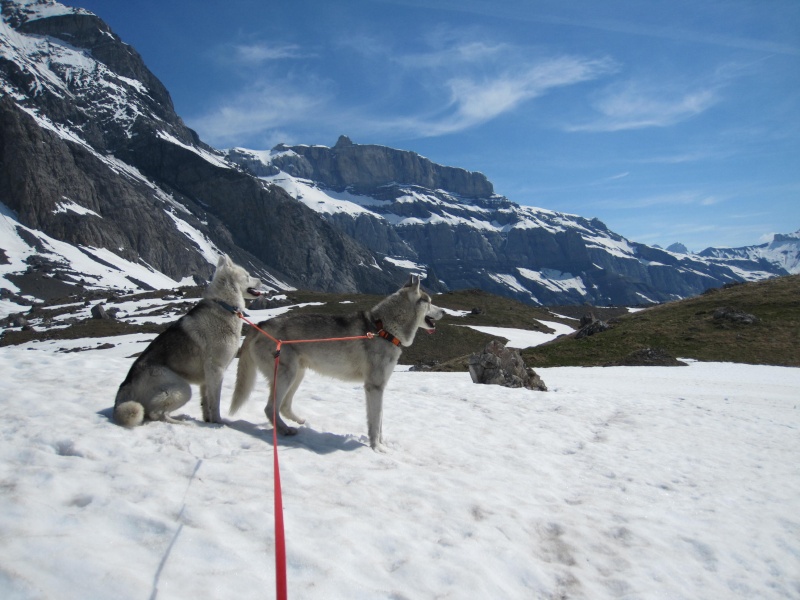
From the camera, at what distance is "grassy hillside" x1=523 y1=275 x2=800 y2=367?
37.8m

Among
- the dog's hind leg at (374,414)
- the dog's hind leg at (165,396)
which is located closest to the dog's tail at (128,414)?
the dog's hind leg at (165,396)

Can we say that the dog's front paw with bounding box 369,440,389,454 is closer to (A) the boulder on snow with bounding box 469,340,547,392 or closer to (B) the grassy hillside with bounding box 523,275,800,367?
(A) the boulder on snow with bounding box 469,340,547,392

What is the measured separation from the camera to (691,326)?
4575 centimetres

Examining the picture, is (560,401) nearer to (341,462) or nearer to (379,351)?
(379,351)

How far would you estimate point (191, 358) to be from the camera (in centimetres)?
809

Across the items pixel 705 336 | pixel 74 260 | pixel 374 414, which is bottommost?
pixel 374 414

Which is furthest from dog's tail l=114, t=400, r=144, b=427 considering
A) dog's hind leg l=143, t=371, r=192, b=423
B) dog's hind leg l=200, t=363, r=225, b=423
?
dog's hind leg l=200, t=363, r=225, b=423

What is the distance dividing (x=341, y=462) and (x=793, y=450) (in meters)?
12.0

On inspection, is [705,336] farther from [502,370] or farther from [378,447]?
[378,447]

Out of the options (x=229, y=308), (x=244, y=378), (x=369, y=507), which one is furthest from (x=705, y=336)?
(x=229, y=308)

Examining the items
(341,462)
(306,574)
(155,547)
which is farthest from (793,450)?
(155,547)

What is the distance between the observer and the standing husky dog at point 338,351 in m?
8.93

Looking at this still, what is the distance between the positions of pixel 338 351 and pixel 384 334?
1.01 meters

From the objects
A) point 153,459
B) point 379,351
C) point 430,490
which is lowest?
point 430,490
